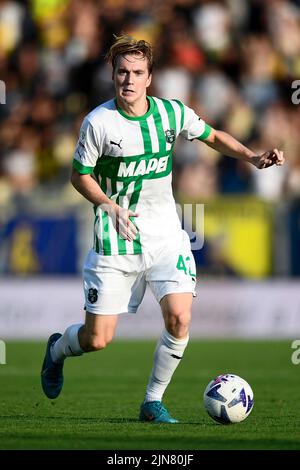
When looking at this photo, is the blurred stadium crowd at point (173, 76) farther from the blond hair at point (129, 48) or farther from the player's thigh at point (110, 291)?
the blond hair at point (129, 48)

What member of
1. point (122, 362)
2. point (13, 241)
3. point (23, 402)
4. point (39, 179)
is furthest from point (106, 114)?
point (39, 179)

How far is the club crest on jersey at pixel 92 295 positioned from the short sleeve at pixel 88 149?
854mm

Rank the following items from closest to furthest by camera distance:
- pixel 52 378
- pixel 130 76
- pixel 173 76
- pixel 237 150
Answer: pixel 130 76
pixel 237 150
pixel 52 378
pixel 173 76

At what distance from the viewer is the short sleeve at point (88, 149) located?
7.65 m

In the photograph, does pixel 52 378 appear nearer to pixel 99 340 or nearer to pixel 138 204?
pixel 99 340

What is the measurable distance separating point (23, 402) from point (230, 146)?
275cm

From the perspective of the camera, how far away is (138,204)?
786cm

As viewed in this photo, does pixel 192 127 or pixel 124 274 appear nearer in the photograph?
pixel 124 274

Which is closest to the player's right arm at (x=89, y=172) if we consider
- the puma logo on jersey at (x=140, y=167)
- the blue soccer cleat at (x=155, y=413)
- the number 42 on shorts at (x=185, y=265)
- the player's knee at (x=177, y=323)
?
the puma logo on jersey at (x=140, y=167)

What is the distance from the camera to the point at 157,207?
312 inches

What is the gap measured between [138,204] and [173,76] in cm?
996

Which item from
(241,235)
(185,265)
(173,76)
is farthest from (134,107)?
(173,76)

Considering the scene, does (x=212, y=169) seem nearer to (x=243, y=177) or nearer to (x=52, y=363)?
(x=243, y=177)

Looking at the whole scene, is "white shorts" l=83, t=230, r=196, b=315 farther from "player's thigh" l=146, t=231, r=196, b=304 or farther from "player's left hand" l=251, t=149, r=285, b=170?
"player's left hand" l=251, t=149, r=285, b=170
